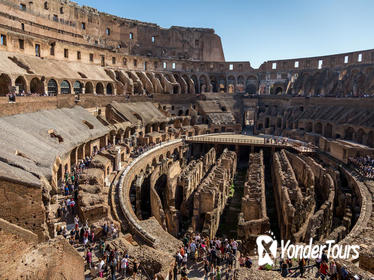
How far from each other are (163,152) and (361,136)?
21482 mm

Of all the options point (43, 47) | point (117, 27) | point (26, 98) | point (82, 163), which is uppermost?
point (117, 27)

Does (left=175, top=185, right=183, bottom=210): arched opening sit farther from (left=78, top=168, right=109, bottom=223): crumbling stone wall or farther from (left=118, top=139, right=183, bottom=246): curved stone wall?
(left=78, top=168, right=109, bottom=223): crumbling stone wall

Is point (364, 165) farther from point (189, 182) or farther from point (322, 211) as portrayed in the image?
point (189, 182)

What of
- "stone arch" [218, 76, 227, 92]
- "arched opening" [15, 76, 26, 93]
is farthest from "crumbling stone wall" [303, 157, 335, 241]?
"stone arch" [218, 76, 227, 92]

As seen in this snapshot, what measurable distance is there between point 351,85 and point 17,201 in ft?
146

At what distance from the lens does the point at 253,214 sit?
17766 mm

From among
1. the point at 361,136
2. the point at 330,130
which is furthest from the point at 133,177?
the point at 330,130

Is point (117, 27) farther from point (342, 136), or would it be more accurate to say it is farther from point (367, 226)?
point (367, 226)

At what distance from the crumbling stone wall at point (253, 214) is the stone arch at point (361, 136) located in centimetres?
1374

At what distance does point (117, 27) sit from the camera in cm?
4966

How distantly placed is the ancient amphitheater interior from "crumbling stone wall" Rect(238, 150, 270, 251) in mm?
72

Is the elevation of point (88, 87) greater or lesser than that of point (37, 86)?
greater

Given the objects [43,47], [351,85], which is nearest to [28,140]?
[43,47]

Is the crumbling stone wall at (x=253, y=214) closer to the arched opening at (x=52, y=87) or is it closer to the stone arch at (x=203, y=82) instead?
the arched opening at (x=52, y=87)
